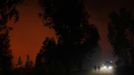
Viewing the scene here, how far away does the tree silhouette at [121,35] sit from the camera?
76.8m

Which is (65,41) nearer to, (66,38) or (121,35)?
(66,38)

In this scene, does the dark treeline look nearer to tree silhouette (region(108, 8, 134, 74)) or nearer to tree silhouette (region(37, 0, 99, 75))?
tree silhouette (region(37, 0, 99, 75))

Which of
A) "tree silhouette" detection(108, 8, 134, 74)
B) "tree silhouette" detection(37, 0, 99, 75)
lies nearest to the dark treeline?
"tree silhouette" detection(37, 0, 99, 75)

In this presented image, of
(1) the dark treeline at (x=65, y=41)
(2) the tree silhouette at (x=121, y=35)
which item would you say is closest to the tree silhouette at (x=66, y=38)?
(1) the dark treeline at (x=65, y=41)

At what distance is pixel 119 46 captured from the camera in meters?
77.9

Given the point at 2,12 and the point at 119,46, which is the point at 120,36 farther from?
the point at 2,12

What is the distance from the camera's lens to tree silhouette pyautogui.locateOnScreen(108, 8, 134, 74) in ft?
252

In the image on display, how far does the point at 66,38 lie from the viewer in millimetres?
49750

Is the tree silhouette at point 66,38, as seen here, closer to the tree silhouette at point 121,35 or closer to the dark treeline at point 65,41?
the dark treeline at point 65,41

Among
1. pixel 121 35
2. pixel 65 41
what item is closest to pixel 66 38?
pixel 65 41

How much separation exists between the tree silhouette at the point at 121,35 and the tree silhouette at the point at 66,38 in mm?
24828

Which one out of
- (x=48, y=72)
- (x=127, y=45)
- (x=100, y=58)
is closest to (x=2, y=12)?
(x=48, y=72)

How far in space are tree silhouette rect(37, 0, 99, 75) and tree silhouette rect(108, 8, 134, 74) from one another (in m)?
24.8

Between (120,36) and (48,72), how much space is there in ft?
118
